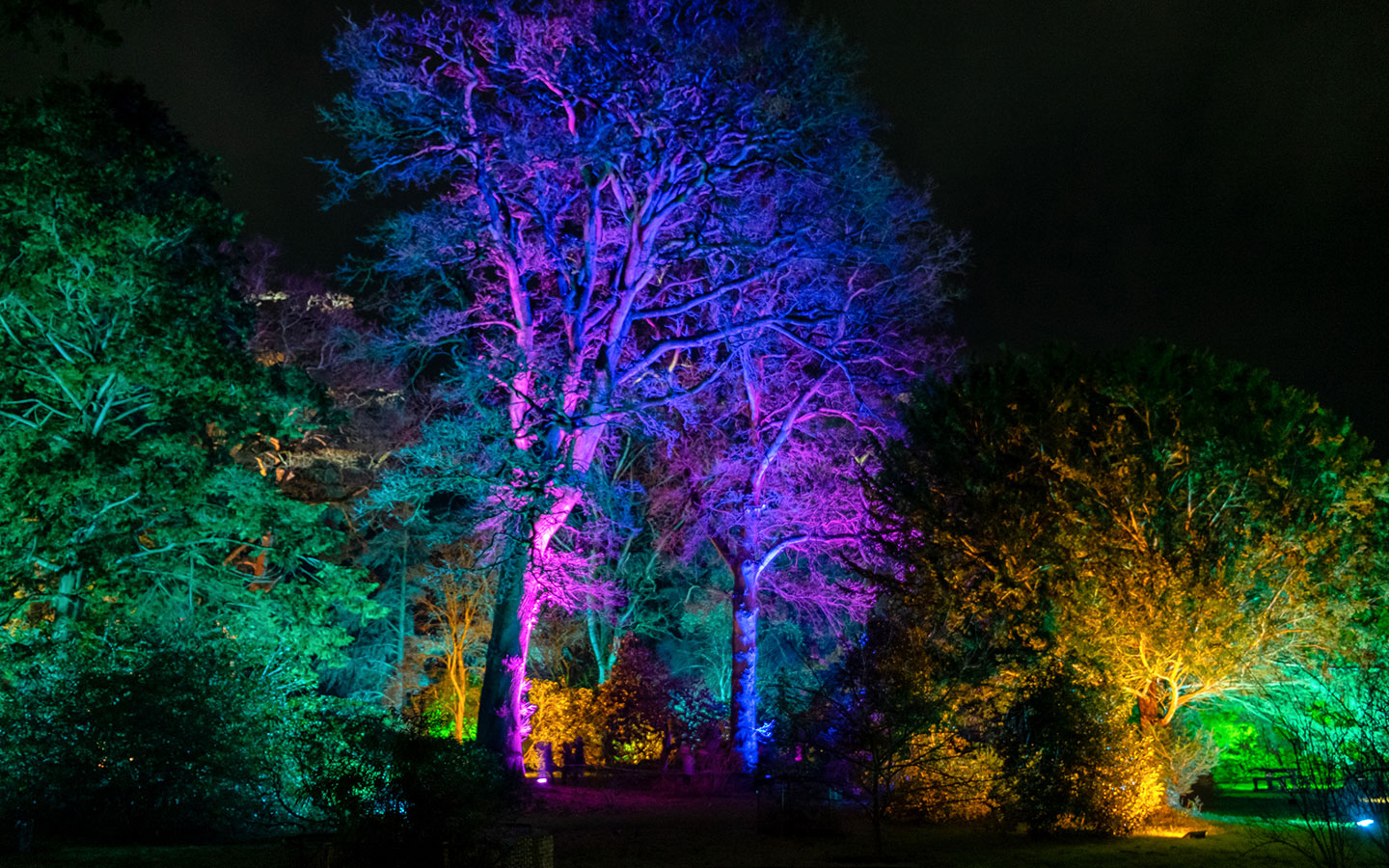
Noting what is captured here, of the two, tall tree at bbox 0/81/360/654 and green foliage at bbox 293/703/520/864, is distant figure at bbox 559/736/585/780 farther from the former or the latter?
green foliage at bbox 293/703/520/864

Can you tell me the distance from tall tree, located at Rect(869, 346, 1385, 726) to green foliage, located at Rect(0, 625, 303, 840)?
33.2 ft

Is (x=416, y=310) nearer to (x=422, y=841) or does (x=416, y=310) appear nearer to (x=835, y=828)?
(x=835, y=828)

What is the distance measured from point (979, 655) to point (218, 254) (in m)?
13.8

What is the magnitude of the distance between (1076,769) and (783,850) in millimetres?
4013

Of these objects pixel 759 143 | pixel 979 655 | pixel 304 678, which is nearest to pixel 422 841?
pixel 304 678

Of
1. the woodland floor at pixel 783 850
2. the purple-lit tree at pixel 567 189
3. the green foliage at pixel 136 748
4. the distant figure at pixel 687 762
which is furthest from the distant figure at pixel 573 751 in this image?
the green foliage at pixel 136 748

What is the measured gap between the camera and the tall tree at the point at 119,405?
13500mm

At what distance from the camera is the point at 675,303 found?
823 inches

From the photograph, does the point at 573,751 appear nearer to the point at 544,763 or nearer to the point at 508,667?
the point at 544,763

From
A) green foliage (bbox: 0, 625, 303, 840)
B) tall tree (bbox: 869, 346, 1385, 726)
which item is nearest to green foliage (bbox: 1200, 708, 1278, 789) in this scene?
tall tree (bbox: 869, 346, 1385, 726)

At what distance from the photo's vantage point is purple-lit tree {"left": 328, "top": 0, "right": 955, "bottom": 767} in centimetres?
1783

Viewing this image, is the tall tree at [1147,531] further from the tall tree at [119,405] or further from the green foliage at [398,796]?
the tall tree at [119,405]

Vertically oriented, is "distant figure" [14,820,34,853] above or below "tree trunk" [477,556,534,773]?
below

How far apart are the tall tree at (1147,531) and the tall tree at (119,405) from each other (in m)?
9.93
